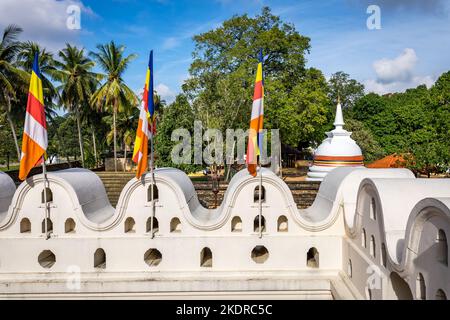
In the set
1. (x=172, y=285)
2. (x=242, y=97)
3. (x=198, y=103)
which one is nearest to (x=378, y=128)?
(x=242, y=97)

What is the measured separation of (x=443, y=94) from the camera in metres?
36.6

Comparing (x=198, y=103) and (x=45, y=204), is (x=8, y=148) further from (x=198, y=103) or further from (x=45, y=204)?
(x=45, y=204)

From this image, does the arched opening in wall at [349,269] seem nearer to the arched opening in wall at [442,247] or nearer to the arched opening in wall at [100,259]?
the arched opening in wall at [442,247]

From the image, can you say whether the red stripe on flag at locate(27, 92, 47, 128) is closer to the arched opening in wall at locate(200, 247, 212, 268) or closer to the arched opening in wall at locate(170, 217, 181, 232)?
the arched opening in wall at locate(170, 217, 181, 232)

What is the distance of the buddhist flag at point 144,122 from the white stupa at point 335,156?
52.7ft

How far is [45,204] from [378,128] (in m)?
51.1

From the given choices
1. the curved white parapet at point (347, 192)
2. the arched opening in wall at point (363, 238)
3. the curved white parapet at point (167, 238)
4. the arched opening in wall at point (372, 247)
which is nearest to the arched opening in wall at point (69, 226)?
the curved white parapet at point (167, 238)

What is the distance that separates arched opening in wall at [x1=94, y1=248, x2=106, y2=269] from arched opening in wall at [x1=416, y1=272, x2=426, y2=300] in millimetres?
10931

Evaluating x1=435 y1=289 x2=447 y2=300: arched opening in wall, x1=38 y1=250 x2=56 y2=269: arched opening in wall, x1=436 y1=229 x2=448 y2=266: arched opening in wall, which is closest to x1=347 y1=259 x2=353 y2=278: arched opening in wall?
x1=435 y1=289 x2=447 y2=300: arched opening in wall

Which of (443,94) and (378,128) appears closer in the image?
(443,94)

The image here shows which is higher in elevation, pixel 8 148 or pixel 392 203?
pixel 8 148

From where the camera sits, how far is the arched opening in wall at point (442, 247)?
21.7 feet

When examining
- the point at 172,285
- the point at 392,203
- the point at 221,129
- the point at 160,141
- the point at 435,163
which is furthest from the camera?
the point at 160,141

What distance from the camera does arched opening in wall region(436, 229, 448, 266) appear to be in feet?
21.7
